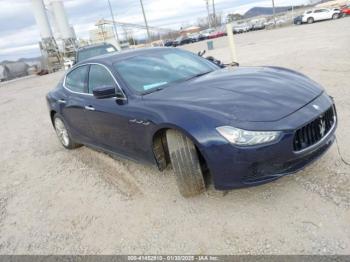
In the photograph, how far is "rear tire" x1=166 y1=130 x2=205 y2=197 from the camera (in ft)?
11.2

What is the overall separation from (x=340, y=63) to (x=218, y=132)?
7747 millimetres

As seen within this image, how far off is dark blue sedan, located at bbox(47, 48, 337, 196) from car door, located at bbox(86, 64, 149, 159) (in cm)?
1

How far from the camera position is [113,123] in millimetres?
4305

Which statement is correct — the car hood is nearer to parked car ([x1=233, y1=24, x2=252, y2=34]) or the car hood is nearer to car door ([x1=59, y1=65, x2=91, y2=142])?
car door ([x1=59, y1=65, x2=91, y2=142])

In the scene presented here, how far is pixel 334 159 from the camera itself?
13.0ft

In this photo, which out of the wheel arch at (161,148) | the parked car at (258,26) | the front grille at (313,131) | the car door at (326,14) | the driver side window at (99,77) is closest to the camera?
the front grille at (313,131)

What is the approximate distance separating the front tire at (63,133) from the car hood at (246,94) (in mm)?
2660

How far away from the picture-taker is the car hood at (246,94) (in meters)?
3.15

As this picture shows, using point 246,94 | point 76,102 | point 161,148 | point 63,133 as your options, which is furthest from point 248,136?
point 63,133

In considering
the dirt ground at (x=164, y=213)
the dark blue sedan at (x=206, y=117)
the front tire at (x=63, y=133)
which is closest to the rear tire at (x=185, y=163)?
the dark blue sedan at (x=206, y=117)

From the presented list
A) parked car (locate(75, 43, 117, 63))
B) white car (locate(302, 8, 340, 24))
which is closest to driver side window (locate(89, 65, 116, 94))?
parked car (locate(75, 43, 117, 63))

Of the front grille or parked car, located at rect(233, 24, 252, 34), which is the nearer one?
the front grille

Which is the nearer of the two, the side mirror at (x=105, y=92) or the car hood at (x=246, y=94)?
the car hood at (x=246, y=94)

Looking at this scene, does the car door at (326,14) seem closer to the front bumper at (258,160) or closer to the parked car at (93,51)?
the parked car at (93,51)
